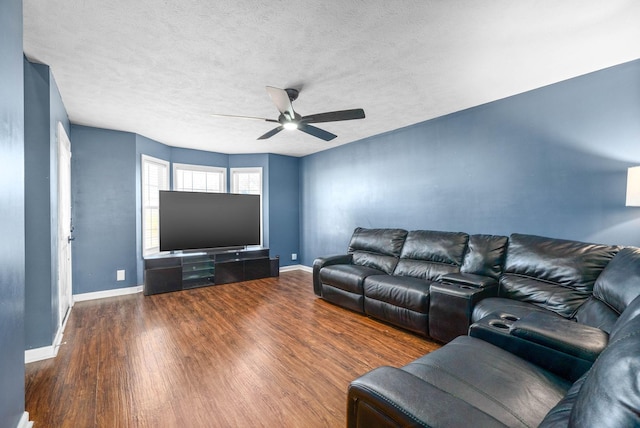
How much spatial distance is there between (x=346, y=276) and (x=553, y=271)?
6.78ft

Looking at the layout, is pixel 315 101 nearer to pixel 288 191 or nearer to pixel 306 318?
pixel 306 318

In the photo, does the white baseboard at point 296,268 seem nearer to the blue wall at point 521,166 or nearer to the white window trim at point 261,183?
the white window trim at point 261,183

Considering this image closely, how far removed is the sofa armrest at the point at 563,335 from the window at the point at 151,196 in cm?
510

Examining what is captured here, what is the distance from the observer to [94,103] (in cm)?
310

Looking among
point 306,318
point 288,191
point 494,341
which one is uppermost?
point 288,191

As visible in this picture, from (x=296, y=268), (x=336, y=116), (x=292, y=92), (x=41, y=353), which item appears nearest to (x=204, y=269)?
(x=296, y=268)

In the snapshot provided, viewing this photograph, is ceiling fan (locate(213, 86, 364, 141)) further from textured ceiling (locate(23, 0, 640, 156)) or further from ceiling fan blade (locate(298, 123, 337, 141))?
textured ceiling (locate(23, 0, 640, 156))

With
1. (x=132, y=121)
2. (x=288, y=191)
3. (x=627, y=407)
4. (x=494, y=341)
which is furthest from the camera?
(x=288, y=191)

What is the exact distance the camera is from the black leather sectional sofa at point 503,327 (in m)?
0.75

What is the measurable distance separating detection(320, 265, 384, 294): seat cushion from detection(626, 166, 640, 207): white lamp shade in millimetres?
2344

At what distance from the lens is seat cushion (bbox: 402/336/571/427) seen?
1.08m

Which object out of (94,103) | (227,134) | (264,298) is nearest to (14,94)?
(94,103)

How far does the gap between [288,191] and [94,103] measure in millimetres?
3583

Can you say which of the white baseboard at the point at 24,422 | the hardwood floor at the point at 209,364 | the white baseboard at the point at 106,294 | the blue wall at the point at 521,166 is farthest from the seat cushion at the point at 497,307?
the white baseboard at the point at 106,294
